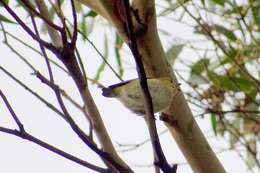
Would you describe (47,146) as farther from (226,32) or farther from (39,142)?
(226,32)

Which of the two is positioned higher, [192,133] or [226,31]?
[226,31]

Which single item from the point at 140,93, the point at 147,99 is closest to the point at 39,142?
the point at 147,99

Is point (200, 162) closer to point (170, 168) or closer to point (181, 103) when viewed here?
point (181, 103)

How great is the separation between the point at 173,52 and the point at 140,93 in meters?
0.77

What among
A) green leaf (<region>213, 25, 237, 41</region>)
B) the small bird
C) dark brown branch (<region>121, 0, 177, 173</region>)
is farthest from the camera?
green leaf (<region>213, 25, 237, 41</region>)

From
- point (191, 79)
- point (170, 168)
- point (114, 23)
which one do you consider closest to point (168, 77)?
point (114, 23)

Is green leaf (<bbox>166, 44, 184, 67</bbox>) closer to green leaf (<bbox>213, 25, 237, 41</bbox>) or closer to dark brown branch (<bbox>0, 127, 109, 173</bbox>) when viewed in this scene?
green leaf (<bbox>213, 25, 237, 41</bbox>)

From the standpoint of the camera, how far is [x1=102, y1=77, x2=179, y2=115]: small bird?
1.07 m

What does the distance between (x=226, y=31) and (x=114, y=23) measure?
2.84 ft

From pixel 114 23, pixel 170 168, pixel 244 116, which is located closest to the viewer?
pixel 170 168

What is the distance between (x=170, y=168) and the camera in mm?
739

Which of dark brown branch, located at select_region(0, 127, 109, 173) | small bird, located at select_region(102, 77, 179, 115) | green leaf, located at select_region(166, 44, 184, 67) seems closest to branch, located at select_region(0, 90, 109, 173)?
dark brown branch, located at select_region(0, 127, 109, 173)

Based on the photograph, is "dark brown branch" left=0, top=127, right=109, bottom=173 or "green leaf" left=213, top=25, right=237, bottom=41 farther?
"green leaf" left=213, top=25, right=237, bottom=41

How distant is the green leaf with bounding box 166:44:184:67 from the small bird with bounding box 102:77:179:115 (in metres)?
0.64
